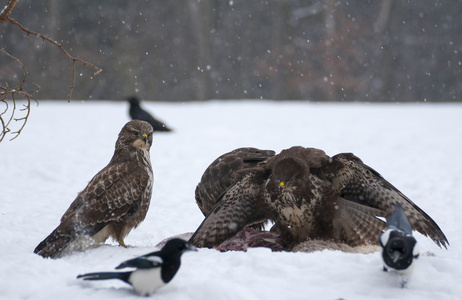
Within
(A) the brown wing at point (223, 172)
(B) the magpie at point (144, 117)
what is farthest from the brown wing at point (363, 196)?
(B) the magpie at point (144, 117)

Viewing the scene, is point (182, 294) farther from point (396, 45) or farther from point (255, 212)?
point (396, 45)

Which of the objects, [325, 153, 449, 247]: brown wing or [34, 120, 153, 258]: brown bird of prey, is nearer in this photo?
[34, 120, 153, 258]: brown bird of prey

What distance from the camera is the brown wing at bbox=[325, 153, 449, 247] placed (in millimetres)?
4105

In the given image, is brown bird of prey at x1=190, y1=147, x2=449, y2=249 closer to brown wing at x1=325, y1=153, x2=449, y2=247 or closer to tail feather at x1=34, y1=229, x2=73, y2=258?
brown wing at x1=325, y1=153, x2=449, y2=247

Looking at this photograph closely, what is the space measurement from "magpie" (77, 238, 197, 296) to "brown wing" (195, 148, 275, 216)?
1.84 meters

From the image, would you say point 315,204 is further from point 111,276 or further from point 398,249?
point 111,276

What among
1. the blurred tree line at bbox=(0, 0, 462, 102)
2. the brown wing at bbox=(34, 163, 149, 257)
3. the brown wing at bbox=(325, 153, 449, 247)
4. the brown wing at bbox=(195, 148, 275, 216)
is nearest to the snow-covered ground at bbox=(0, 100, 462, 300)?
the brown wing at bbox=(34, 163, 149, 257)

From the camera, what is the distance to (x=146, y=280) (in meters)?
2.77

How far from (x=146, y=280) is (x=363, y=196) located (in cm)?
204

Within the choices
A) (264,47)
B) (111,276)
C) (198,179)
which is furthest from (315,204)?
(264,47)

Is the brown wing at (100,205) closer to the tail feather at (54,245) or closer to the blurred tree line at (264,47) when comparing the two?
the tail feather at (54,245)

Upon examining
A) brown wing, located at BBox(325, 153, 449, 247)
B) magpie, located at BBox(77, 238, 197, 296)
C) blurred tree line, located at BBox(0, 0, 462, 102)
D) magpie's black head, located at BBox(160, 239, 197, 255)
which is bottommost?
magpie, located at BBox(77, 238, 197, 296)

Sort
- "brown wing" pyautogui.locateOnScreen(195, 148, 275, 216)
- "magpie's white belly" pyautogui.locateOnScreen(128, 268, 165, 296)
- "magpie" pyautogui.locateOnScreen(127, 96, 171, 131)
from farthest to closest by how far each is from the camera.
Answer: "magpie" pyautogui.locateOnScreen(127, 96, 171, 131) → "brown wing" pyautogui.locateOnScreen(195, 148, 275, 216) → "magpie's white belly" pyautogui.locateOnScreen(128, 268, 165, 296)

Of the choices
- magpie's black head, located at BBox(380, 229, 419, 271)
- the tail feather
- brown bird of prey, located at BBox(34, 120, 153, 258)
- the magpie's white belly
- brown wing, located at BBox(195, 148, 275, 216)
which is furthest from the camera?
brown wing, located at BBox(195, 148, 275, 216)
